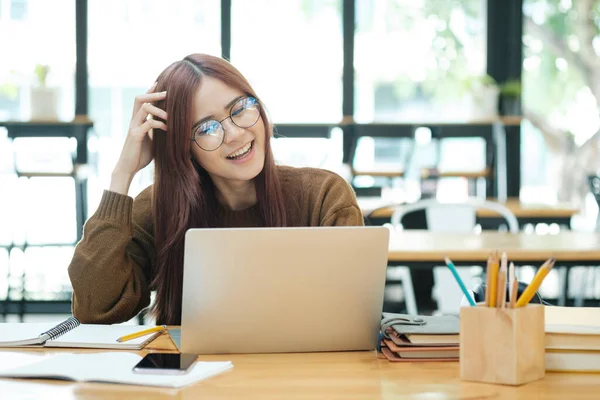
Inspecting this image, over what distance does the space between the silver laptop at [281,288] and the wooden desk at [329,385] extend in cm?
5

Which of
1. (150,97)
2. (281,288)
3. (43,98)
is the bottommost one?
(281,288)

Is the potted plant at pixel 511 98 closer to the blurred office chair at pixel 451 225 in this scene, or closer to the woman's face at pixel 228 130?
the blurred office chair at pixel 451 225

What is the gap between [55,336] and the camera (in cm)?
150

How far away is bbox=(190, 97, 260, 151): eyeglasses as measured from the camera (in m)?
1.82

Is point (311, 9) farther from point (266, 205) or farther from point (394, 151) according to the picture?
point (266, 205)

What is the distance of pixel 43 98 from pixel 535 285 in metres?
5.63

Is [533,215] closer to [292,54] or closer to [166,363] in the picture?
[292,54]

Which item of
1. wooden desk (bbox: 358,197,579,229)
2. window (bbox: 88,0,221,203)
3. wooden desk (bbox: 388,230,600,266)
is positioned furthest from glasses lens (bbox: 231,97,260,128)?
window (bbox: 88,0,221,203)

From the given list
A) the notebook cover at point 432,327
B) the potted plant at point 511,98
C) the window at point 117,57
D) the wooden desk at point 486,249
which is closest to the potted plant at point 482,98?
the potted plant at point 511,98

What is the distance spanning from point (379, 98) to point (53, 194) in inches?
105

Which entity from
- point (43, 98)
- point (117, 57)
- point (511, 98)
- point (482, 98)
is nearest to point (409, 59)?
point (482, 98)

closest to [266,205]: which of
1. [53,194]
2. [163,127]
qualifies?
[163,127]

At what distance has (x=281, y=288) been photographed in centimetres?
131

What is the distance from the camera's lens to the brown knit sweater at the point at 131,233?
1775 mm
